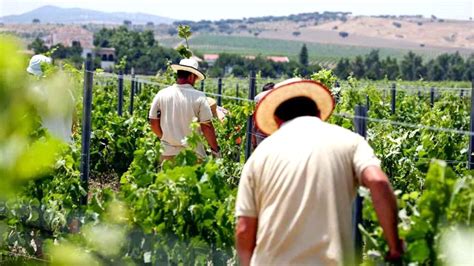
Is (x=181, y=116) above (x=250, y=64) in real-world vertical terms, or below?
above


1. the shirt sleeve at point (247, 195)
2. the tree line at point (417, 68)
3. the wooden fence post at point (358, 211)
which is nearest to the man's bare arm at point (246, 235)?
the shirt sleeve at point (247, 195)

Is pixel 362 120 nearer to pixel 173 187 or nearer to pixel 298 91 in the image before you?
Result: pixel 298 91

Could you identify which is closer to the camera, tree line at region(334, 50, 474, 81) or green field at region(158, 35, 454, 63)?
tree line at region(334, 50, 474, 81)

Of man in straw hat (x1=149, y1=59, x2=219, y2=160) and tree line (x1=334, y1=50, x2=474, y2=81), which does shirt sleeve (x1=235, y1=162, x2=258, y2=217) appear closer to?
man in straw hat (x1=149, y1=59, x2=219, y2=160)

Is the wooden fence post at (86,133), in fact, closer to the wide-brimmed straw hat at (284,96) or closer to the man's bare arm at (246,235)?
the wide-brimmed straw hat at (284,96)

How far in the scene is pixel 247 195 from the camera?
10.9ft

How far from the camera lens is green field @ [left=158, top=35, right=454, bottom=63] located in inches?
6276

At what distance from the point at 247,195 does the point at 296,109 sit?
381mm

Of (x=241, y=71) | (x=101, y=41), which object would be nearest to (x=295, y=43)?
(x=101, y=41)

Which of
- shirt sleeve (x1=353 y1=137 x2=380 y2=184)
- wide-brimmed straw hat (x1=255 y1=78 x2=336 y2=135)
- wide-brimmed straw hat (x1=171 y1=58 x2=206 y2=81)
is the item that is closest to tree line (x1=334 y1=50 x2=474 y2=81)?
wide-brimmed straw hat (x1=171 y1=58 x2=206 y2=81)

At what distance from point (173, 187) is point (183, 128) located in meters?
1.83

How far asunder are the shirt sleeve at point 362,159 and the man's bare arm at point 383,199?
0.7 inches

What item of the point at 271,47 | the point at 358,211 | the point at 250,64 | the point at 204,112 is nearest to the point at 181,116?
the point at 204,112

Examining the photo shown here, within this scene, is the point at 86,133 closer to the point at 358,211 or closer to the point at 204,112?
the point at 204,112
